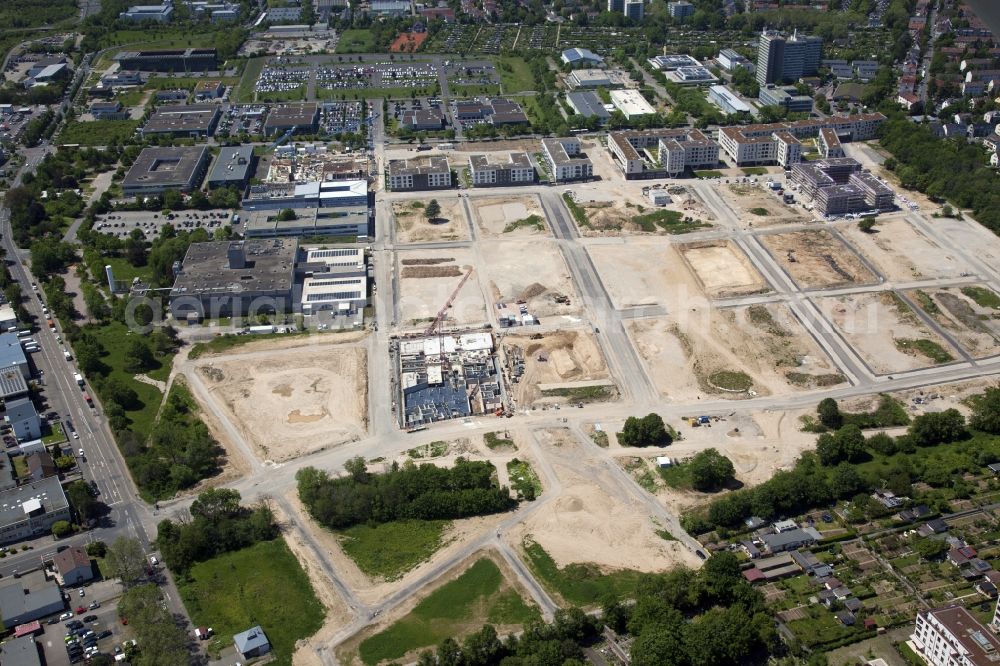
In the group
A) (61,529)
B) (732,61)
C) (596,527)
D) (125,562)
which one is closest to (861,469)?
(596,527)

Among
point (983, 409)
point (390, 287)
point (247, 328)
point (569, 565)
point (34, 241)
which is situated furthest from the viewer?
point (34, 241)

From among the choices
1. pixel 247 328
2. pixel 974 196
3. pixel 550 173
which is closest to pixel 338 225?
pixel 247 328

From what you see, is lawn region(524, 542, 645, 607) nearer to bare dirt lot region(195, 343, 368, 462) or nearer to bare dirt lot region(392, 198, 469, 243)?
bare dirt lot region(195, 343, 368, 462)

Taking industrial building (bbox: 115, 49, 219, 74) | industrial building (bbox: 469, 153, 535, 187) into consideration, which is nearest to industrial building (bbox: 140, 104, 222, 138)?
industrial building (bbox: 115, 49, 219, 74)

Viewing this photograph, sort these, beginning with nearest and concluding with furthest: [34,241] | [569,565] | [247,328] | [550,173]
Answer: [569,565] → [247,328] → [34,241] → [550,173]

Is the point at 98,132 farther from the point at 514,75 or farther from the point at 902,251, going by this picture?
the point at 902,251

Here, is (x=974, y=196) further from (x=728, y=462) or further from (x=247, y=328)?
(x=247, y=328)

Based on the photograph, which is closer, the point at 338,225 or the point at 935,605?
the point at 935,605
